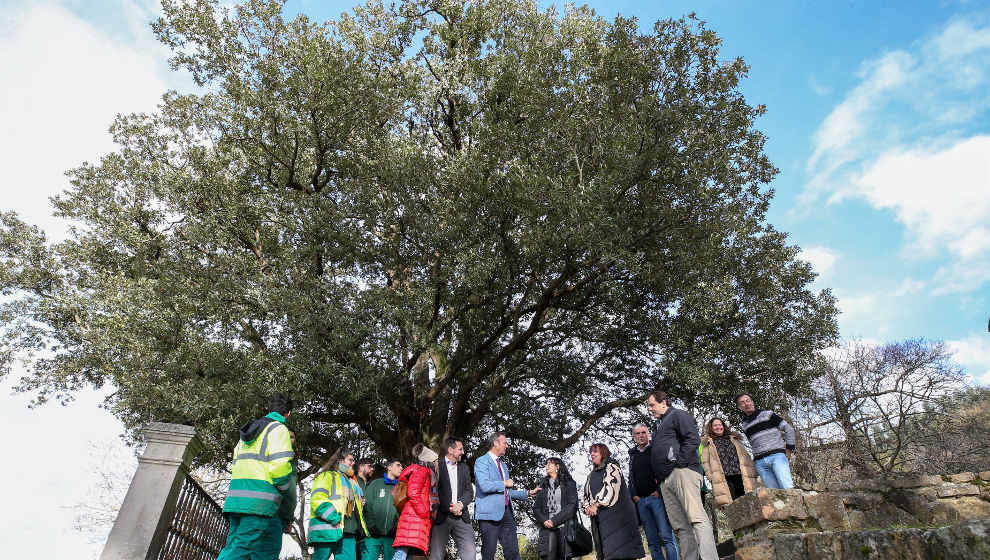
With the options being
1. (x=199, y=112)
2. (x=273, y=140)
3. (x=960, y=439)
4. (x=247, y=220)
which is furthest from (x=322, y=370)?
(x=960, y=439)

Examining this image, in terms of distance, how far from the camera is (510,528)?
7434 mm

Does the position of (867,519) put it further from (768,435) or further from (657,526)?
(657,526)

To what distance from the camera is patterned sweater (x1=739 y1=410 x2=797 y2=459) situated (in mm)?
8016

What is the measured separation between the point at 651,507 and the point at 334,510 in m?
4.44

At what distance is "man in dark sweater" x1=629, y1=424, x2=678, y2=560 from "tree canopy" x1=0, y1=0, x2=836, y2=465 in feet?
15.7

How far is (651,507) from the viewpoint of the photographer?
7406mm

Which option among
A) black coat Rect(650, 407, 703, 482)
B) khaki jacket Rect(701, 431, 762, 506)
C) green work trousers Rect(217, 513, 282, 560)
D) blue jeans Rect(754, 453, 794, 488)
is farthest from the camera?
khaki jacket Rect(701, 431, 762, 506)

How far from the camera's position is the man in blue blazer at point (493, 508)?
23.7 feet

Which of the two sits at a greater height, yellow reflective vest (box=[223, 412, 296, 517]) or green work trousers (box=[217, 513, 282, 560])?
yellow reflective vest (box=[223, 412, 296, 517])

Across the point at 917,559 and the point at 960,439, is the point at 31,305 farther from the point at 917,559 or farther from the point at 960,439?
the point at 960,439

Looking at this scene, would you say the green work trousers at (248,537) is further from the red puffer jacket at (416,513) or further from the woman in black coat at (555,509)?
the woman in black coat at (555,509)

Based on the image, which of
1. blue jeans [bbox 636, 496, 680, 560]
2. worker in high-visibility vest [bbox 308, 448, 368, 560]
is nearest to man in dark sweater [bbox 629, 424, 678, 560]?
blue jeans [bbox 636, 496, 680, 560]

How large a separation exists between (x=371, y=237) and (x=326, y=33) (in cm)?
574

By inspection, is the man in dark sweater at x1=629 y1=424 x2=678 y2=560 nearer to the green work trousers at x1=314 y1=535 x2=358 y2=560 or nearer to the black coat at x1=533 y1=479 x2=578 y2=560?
the black coat at x1=533 y1=479 x2=578 y2=560
